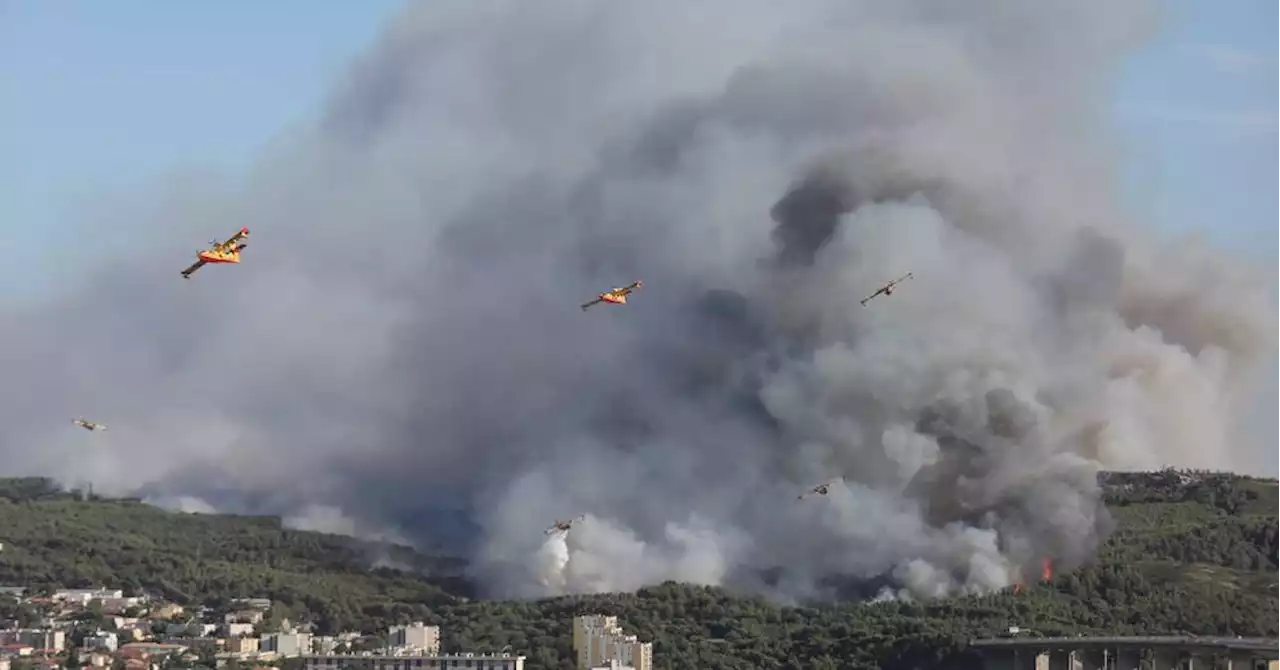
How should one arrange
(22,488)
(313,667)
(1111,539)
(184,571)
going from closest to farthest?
(313,667) → (1111,539) → (184,571) → (22,488)

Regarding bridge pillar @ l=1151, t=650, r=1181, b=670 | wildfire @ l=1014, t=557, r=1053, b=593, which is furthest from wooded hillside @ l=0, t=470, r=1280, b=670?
bridge pillar @ l=1151, t=650, r=1181, b=670

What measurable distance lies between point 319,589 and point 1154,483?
122ft

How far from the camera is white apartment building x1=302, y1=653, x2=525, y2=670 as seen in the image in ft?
337

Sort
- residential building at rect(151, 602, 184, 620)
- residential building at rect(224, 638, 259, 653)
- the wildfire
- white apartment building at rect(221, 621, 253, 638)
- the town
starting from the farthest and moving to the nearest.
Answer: residential building at rect(151, 602, 184, 620) < white apartment building at rect(221, 621, 253, 638) < residential building at rect(224, 638, 259, 653) < the wildfire < the town

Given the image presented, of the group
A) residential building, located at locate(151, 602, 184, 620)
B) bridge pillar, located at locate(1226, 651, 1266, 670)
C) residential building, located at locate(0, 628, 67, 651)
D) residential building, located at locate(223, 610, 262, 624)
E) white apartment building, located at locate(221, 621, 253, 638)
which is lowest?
bridge pillar, located at locate(1226, 651, 1266, 670)

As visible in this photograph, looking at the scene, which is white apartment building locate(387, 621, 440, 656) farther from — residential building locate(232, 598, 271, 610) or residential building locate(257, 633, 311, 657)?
residential building locate(232, 598, 271, 610)

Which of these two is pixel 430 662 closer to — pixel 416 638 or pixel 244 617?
pixel 416 638

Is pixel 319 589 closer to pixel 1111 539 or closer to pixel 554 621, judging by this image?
pixel 554 621

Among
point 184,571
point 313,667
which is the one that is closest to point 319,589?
point 184,571

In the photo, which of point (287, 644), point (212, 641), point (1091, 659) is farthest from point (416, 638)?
point (1091, 659)

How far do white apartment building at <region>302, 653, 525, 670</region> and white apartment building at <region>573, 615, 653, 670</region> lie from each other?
2372 millimetres

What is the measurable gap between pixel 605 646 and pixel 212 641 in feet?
60.5

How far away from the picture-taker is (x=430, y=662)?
104062 mm

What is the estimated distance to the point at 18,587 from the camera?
129 m
